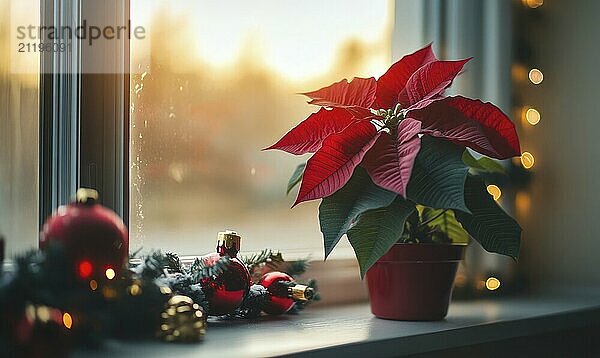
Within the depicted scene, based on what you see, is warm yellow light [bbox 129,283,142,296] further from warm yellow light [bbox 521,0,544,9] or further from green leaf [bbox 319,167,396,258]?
→ warm yellow light [bbox 521,0,544,9]

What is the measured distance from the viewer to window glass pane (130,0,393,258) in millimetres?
1217

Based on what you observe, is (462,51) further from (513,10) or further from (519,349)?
(519,349)

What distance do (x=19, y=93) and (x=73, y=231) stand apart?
0.76 feet

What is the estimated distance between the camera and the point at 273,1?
1371 millimetres

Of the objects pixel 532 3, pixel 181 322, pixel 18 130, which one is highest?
pixel 532 3

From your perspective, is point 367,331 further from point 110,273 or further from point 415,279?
point 110,273

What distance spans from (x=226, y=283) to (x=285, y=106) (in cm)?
39

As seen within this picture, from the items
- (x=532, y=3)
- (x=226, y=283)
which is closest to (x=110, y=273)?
(x=226, y=283)

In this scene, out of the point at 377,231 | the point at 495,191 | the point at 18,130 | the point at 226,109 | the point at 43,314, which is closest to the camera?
the point at 43,314

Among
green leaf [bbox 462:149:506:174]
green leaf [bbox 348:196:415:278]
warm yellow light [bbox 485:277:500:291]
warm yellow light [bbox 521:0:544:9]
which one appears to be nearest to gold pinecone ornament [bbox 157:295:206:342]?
green leaf [bbox 348:196:415:278]

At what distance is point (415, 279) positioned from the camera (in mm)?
1215

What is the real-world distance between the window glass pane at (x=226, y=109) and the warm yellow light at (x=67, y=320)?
14.0 inches

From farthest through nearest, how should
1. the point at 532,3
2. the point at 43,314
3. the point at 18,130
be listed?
the point at 532,3 → the point at 18,130 → the point at 43,314

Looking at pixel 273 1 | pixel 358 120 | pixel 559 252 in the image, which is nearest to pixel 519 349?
pixel 559 252
